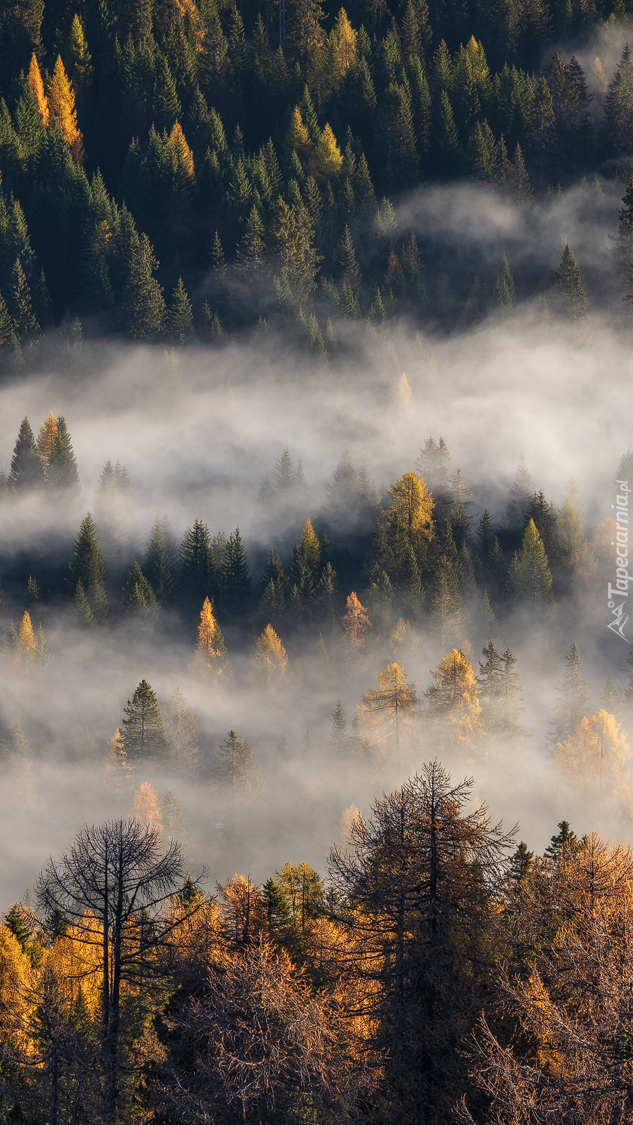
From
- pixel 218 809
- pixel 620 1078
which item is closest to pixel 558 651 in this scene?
pixel 218 809

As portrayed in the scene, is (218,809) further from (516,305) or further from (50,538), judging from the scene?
(516,305)

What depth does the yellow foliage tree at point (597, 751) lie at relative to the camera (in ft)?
349

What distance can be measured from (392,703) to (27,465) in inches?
3101

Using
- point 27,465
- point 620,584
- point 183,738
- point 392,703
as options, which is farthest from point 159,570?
point 392,703

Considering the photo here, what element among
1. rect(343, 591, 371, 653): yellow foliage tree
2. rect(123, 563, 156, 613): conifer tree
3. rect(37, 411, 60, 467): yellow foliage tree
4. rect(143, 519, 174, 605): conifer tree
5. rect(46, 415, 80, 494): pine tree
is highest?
rect(37, 411, 60, 467): yellow foliage tree

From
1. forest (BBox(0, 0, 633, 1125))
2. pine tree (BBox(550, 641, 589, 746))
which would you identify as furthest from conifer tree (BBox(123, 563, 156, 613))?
pine tree (BBox(550, 641, 589, 746))

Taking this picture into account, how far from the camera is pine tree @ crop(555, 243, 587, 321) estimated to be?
184 m

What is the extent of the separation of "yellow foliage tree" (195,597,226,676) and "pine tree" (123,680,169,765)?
24.7m

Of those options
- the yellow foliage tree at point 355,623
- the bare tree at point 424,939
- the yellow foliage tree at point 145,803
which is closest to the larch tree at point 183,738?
the yellow foliage tree at point 145,803

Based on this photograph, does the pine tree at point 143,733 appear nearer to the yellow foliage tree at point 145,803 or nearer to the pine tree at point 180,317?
the yellow foliage tree at point 145,803

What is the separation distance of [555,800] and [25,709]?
63399mm

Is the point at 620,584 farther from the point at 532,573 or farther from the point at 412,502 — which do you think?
the point at 412,502

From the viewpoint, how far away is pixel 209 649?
5374 inches

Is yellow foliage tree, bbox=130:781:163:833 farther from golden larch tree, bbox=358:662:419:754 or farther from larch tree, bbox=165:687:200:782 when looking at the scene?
golden larch tree, bbox=358:662:419:754
